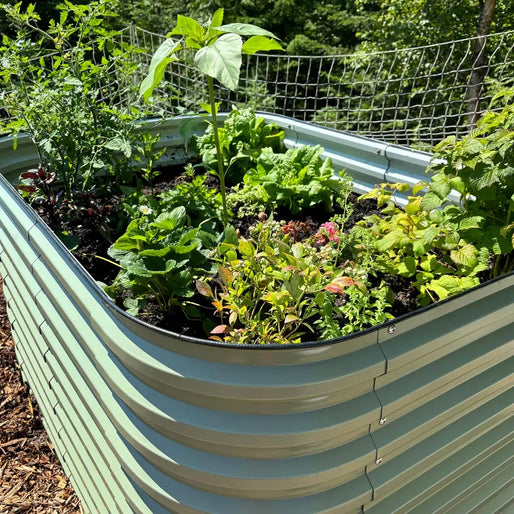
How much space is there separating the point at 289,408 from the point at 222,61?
88 cm

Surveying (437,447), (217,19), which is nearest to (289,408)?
(437,447)

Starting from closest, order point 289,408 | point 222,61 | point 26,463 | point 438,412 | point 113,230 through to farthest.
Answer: point 289,408 → point 438,412 → point 222,61 → point 113,230 → point 26,463

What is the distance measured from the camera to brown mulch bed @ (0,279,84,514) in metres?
2.31

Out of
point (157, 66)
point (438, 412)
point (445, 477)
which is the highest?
point (157, 66)

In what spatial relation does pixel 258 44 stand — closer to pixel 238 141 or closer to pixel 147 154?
pixel 147 154

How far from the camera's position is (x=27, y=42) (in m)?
2.06

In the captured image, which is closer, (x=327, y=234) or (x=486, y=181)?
(x=486, y=181)

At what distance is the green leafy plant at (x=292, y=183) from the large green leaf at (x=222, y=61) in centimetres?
87

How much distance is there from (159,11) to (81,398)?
11467 millimetres

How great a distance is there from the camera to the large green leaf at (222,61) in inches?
52.0

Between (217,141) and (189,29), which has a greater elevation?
(189,29)

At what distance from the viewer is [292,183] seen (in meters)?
2.26

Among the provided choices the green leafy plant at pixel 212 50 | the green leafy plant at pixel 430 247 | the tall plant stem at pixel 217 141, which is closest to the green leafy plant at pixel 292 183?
the tall plant stem at pixel 217 141

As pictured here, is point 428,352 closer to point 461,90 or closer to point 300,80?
point 461,90
